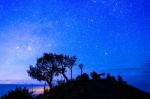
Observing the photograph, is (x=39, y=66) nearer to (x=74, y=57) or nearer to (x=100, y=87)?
(x=74, y=57)

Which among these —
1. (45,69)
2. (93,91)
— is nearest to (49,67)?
(45,69)

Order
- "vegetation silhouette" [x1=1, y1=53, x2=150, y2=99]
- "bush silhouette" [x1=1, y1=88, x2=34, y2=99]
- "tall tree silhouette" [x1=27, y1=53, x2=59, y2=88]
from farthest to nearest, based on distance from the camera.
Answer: "tall tree silhouette" [x1=27, y1=53, x2=59, y2=88] → "vegetation silhouette" [x1=1, y1=53, x2=150, y2=99] → "bush silhouette" [x1=1, y1=88, x2=34, y2=99]

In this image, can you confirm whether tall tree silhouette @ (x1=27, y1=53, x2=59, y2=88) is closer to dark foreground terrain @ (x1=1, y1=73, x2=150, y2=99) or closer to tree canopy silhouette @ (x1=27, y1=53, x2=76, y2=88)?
tree canopy silhouette @ (x1=27, y1=53, x2=76, y2=88)

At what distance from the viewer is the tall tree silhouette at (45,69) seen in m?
79.9

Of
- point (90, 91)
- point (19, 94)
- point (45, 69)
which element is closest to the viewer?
point (19, 94)

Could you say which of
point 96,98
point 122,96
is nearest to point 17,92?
point 96,98

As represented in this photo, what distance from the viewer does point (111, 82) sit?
150ft

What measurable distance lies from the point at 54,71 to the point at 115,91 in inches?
1710

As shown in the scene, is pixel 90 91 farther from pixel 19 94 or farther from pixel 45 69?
pixel 45 69

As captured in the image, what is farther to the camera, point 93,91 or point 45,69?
point 45,69

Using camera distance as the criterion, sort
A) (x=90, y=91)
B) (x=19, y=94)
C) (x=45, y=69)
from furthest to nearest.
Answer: (x=45, y=69) → (x=90, y=91) → (x=19, y=94)

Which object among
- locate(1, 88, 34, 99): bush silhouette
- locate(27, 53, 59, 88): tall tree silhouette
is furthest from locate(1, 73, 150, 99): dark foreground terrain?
locate(27, 53, 59, 88): tall tree silhouette

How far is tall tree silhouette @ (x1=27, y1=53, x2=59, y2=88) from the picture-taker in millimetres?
79938

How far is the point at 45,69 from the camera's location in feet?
266
